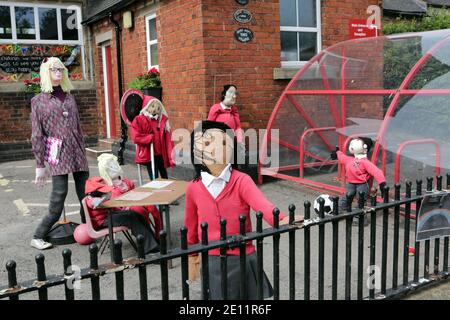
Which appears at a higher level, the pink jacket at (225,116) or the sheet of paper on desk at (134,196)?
the pink jacket at (225,116)

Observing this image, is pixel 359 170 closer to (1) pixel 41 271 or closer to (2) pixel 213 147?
(2) pixel 213 147

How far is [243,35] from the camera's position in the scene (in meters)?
7.84

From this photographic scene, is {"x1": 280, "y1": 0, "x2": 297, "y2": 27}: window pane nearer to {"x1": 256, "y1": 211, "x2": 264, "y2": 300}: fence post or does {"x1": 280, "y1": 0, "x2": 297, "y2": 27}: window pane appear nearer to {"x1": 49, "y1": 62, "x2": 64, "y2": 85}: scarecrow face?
{"x1": 49, "y1": 62, "x2": 64, "y2": 85}: scarecrow face

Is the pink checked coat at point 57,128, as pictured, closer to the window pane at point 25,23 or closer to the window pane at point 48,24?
the window pane at point 25,23

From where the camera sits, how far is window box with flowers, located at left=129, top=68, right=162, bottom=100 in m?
8.77

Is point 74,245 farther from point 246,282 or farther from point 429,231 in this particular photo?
point 429,231

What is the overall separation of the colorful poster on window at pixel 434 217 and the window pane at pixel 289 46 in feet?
Result: 17.9

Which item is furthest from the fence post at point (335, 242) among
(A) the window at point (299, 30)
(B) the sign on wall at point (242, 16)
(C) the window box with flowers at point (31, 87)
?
(C) the window box with flowers at point (31, 87)

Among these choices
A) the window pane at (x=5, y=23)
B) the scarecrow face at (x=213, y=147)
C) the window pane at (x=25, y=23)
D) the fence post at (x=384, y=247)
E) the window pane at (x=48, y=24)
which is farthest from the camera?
the window pane at (x=48, y=24)

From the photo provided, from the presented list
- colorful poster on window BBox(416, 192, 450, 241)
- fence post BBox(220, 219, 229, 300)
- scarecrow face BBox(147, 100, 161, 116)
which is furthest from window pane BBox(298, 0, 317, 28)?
fence post BBox(220, 219, 229, 300)

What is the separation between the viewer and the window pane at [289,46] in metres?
8.59

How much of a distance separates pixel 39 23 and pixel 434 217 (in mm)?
10728

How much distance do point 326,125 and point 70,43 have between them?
752 centimetres
